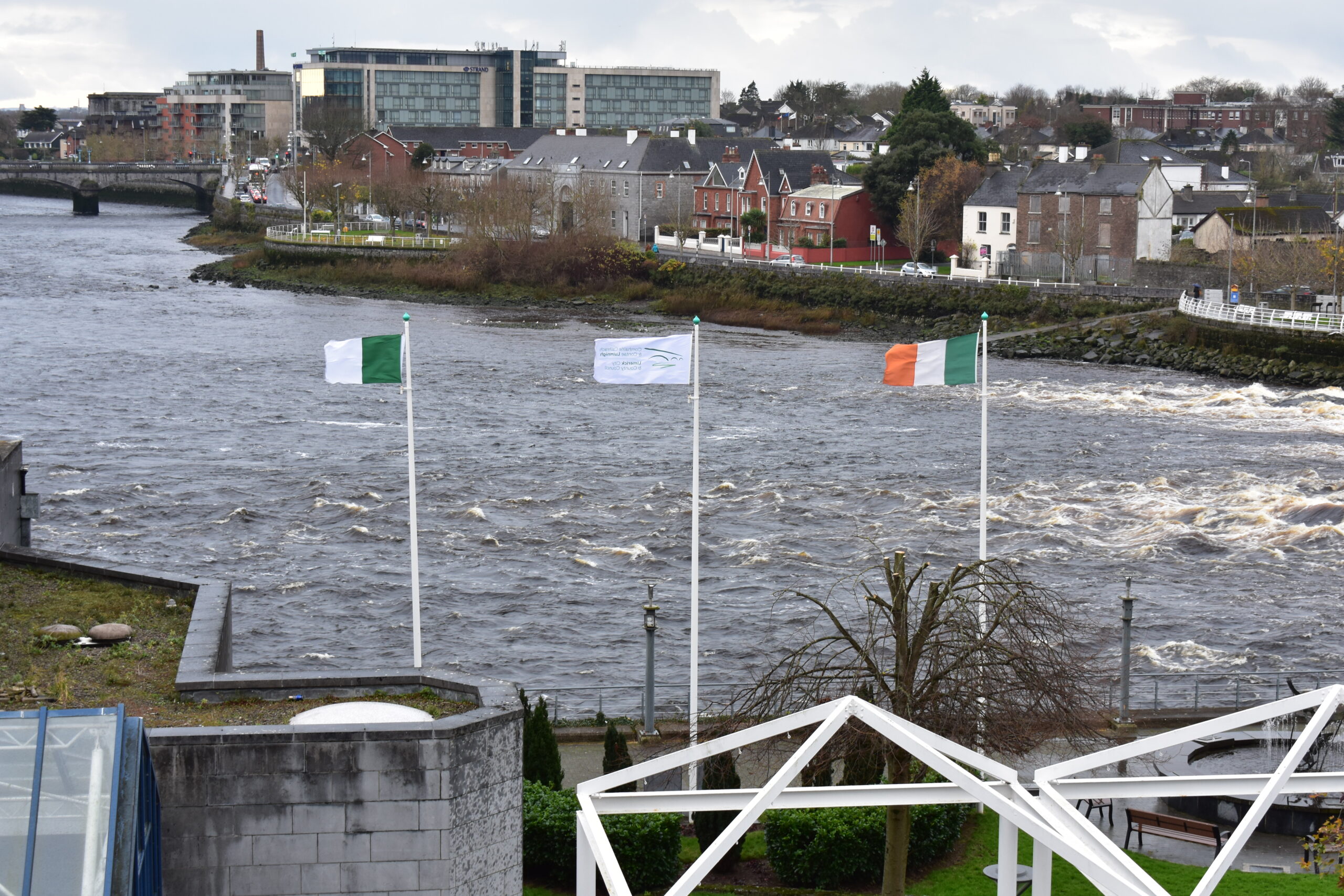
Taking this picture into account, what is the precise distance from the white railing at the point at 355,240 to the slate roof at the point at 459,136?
41065 mm

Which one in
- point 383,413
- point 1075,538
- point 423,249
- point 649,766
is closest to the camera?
point 649,766

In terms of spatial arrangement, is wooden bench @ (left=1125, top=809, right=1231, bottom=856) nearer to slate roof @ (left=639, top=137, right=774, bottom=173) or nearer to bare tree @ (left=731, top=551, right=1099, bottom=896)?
bare tree @ (left=731, top=551, right=1099, bottom=896)

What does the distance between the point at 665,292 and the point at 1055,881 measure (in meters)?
74.0

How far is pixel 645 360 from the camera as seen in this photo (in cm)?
2091

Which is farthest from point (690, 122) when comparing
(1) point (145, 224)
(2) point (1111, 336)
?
(2) point (1111, 336)

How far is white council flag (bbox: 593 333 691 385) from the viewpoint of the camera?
2070cm

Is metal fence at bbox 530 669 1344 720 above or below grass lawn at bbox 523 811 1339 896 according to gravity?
below

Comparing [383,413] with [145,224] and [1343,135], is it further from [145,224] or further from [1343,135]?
[1343,135]

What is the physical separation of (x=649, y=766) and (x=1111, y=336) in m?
61.2

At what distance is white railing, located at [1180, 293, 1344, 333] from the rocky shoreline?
1161mm

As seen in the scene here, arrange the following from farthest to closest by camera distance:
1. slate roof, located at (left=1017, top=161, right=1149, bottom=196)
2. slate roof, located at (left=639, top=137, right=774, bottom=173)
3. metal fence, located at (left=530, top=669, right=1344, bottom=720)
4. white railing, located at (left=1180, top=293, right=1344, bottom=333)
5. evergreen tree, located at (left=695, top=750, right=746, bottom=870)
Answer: slate roof, located at (left=639, top=137, right=774, bottom=173) → slate roof, located at (left=1017, top=161, right=1149, bottom=196) → white railing, located at (left=1180, top=293, right=1344, bottom=333) → metal fence, located at (left=530, top=669, right=1344, bottom=720) → evergreen tree, located at (left=695, top=750, right=746, bottom=870)

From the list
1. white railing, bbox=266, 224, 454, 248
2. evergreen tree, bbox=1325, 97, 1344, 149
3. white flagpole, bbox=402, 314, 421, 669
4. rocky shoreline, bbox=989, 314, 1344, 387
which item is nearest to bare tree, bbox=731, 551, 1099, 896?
white flagpole, bbox=402, 314, 421, 669

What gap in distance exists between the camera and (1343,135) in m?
156

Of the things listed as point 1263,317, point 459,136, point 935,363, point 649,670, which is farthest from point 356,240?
point 935,363
